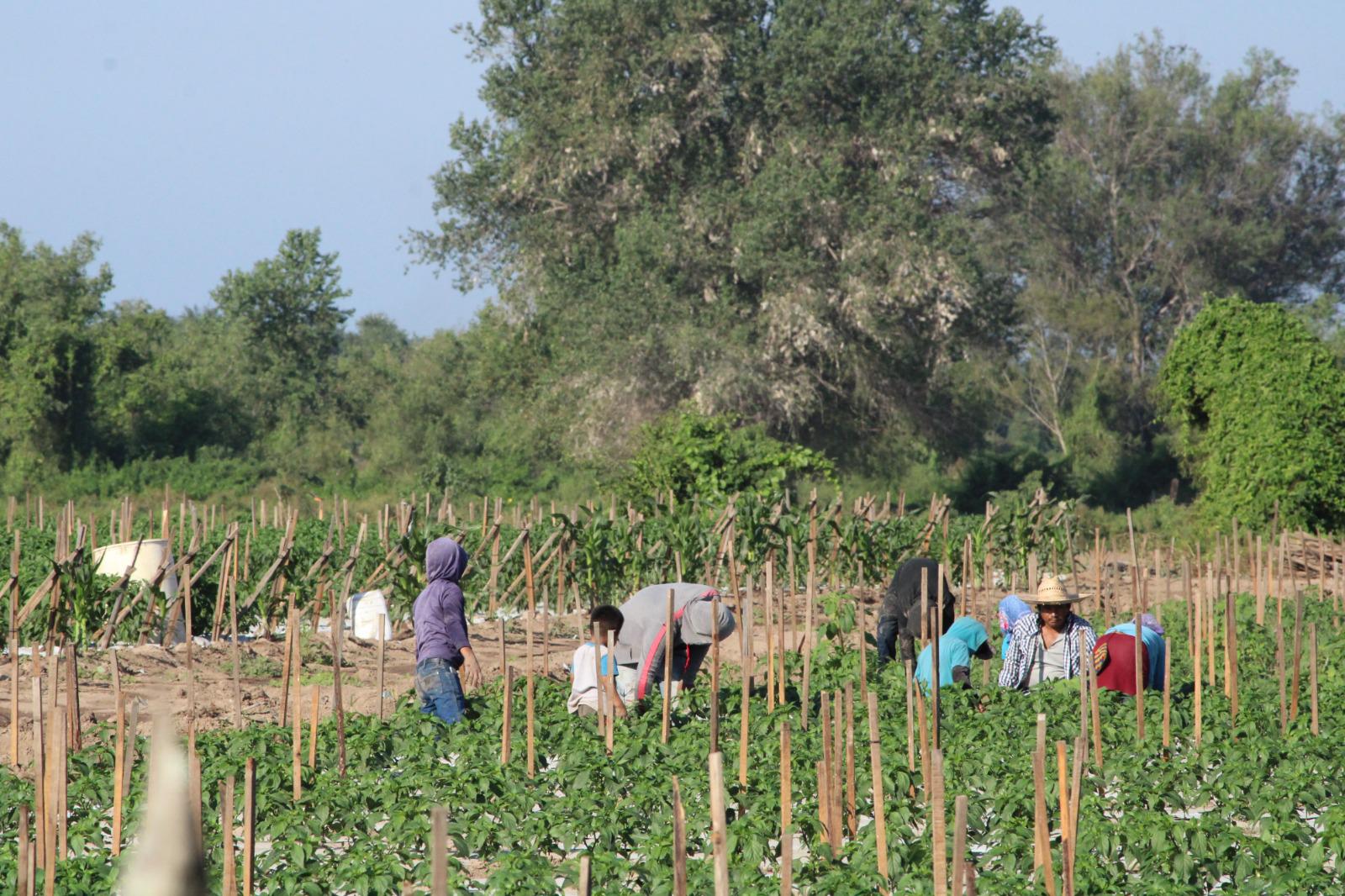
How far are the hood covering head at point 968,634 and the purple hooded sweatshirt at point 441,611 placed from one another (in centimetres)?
259

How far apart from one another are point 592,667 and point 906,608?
7.69 ft

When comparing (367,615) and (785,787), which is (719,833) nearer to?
(785,787)

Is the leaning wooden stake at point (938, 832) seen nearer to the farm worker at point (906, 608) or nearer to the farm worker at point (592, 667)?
the farm worker at point (592, 667)

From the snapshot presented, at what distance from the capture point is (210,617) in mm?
12938

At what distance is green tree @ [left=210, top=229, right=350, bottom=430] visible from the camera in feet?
143

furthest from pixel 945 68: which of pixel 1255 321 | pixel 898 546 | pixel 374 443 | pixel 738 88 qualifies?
pixel 374 443

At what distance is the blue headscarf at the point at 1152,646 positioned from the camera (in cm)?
801

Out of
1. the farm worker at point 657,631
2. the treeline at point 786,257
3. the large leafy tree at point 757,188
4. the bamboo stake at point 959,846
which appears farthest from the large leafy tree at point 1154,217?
the bamboo stake at point 959,846

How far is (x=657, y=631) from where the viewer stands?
297 inches

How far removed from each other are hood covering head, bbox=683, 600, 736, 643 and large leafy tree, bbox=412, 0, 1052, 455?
17.2 m

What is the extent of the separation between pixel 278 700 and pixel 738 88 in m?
19.1

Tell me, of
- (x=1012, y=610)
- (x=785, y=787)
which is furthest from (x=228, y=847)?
(x=1012, y=610)

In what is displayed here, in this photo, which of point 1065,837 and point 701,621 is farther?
point 701,621

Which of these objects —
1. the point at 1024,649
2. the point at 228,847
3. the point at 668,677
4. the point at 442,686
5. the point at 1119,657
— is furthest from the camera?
the point at 1024,649
